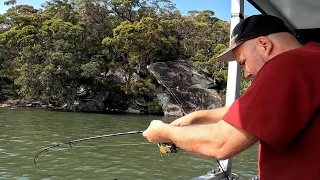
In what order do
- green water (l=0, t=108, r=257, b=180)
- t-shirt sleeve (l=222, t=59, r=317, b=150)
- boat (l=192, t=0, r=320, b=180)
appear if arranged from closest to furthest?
1. t-shirt sleeve (l=222, t=59, r=317, b=150)
2. boat (l=192, t=0, r=320, b=180)
3. green water (l=0, t=108, r=257, b=180)

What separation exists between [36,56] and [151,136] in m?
23.9

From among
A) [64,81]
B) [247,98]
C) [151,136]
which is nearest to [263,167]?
[247,98]

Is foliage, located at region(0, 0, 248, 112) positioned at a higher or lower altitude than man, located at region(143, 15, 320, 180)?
higher

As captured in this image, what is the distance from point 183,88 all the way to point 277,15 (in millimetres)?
21160

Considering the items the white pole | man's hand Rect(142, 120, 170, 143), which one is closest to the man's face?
man's hand Rect(142, 120, 170, 143)

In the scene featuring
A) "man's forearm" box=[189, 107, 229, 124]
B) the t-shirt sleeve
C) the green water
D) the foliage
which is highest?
the foliage

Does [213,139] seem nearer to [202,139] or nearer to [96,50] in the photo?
[202,139]

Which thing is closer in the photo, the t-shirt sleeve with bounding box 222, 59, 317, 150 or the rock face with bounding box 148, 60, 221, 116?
the t-shirt sleeve with bounding box 222, 59, 317, 150

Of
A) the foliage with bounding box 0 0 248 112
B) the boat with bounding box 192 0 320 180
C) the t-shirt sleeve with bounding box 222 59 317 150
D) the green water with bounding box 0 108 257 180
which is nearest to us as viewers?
the t-shirt sleeve with bounding box 222 59 317 150

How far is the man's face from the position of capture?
3.17 ft

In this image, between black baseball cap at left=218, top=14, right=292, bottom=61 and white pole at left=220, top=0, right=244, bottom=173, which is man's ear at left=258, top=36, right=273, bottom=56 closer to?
black baseball cap at left=218, top=14, right=292, bottom=61

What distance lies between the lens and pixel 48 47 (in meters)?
23.8

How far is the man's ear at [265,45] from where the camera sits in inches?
36.6

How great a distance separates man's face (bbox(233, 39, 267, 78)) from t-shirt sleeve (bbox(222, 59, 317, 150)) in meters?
0.18
